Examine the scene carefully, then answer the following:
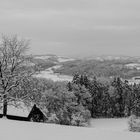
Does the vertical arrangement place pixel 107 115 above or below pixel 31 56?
below

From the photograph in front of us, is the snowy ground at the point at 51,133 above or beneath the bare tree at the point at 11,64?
beneath

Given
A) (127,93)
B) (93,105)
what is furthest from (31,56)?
(127,93)

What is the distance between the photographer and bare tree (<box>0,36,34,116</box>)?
26297mm

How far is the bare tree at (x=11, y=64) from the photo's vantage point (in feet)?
86.3

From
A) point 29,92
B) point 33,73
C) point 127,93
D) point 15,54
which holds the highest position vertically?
point 15,54

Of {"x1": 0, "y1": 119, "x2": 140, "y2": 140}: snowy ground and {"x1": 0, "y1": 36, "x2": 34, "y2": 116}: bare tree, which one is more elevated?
{"x1": 0, "y1": 36, "x2": 34, "y2": 116}: bare tree

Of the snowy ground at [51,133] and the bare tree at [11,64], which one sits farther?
the bare tree at [11,64]

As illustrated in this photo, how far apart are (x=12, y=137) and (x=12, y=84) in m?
15.1

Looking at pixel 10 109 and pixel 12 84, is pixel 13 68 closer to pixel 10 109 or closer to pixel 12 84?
pixel 12 84

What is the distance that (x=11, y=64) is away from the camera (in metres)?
26.8

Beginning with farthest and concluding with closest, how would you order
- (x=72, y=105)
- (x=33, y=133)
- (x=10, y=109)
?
(x=72, y=105) < (x=10, y=109) < (x=33, y=133)

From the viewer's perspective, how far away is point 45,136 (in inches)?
513

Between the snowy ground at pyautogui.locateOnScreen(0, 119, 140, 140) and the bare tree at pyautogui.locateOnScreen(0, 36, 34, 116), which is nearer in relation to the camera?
the snowy ground at pyautogui.locateOnScreen(0, 119, 140, 140)

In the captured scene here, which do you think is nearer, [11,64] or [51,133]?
[51,133]
